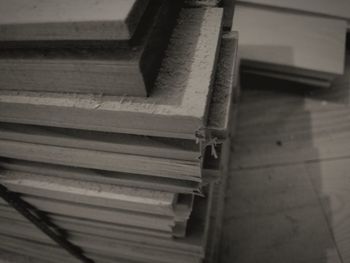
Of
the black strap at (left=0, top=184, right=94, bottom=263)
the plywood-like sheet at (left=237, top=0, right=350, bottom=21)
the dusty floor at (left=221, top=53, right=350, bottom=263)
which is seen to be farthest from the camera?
the plywood-like sheet at (left=237, top=0, right=350, bottom=21)

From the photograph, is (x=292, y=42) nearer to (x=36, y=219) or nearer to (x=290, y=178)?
(x=290, y=178)

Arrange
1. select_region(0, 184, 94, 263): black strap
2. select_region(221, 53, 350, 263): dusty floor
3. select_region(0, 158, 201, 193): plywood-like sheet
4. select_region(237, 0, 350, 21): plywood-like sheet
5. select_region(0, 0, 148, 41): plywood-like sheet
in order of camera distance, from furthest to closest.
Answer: select_region(237, 0, 350, 21): plywood-like sheet, select_region(221, 53, 350, 263): dusty floor, select_region(0, 184, 94, 263): black strap, select_region(0, 158, 201, 193): plywood-like sheet, select_region(0, 0, 148, 41): plywood-like sheet

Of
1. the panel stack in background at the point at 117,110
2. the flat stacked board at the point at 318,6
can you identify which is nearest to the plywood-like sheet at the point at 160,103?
the panel stack in background at the point at 117,110

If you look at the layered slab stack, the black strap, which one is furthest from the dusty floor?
the black strap

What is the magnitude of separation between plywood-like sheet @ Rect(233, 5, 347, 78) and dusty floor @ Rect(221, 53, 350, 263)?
0.28m

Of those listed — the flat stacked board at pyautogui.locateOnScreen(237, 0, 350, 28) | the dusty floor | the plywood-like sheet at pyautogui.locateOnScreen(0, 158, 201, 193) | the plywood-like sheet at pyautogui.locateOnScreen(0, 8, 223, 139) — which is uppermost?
the plywood-like sheet at pyautogui.locateOnScreen(0, 8, 223, 139)

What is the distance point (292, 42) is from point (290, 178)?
840 millimetres

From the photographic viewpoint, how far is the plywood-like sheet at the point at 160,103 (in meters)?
0.60

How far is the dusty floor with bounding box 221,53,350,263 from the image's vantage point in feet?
4.84

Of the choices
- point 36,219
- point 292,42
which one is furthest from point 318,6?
point 36,219

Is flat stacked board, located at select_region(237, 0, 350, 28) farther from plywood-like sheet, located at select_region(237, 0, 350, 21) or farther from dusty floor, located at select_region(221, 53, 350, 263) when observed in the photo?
dusty floor, located at select_region(221, 53, 350, 263)

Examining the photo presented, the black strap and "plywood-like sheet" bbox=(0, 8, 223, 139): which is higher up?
"plywood-like sheet" bbox=(0, 8, 223, 139)

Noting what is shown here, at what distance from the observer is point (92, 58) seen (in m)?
0.59

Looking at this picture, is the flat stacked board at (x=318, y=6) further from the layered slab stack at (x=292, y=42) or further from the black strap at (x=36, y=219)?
the black strap at (x=36, y=219)
